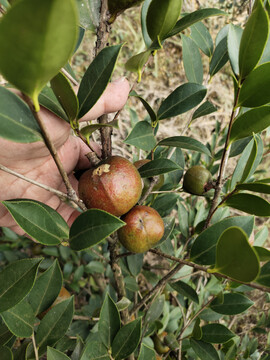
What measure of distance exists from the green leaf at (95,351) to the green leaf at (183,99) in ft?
1.88

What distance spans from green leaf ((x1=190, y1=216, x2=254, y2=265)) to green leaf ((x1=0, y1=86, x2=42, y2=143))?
1.31ft

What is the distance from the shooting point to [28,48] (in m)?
0.28

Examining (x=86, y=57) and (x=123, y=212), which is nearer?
(x=123, y=212)

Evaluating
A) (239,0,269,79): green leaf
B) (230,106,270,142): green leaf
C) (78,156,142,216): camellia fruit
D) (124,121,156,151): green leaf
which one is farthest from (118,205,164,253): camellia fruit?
(239,0,269,79): green leaf

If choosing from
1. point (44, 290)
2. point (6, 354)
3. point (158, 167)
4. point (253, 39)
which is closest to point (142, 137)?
point (158, 167)

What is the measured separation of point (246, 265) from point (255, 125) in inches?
11.4

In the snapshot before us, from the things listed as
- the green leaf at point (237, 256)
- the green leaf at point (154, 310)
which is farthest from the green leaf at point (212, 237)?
the green leaf at point (154, 310)

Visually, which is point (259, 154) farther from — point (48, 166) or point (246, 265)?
point (48, 166)

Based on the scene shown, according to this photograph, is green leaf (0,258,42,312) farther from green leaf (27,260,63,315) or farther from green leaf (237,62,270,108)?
green leaf (237,62,270,108)

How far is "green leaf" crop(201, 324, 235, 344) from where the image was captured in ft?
2.89

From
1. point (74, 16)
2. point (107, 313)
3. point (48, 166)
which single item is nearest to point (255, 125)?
point (74, 16)

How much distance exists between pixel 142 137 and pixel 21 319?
0.49 m

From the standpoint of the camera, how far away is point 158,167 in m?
0.71

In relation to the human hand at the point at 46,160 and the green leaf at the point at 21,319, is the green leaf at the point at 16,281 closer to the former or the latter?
the green leaf at the point at 21,319
